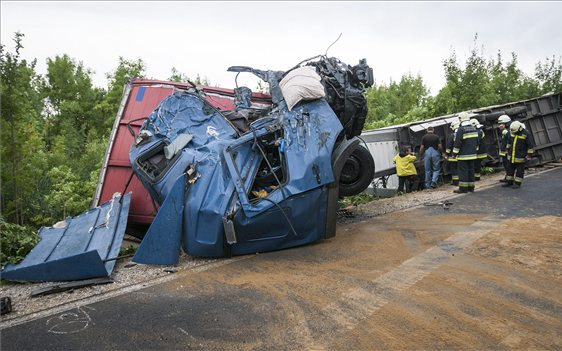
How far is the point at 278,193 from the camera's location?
14.4 ft

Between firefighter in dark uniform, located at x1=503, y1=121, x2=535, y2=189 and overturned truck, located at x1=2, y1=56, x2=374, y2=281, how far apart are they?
14.8 feet

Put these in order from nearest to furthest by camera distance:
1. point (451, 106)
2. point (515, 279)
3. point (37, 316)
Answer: point (37, 316) < point (515, 279) < point (451, 106)

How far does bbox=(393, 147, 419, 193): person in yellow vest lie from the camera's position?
9.56 meters

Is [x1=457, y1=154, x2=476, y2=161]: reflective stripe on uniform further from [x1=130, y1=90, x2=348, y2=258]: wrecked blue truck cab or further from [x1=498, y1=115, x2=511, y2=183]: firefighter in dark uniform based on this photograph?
[x1=130, y1=90, x2=348, y2=258]: wrecked blue truck cab

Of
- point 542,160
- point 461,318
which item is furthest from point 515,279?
point 542,160

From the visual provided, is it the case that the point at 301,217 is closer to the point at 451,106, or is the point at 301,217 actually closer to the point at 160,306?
the point at 160,306

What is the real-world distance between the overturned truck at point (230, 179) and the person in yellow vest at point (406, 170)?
→ 4.13m

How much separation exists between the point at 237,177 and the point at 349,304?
72.3 inches

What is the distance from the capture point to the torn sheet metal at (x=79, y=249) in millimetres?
3721

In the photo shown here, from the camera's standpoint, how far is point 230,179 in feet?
14.3

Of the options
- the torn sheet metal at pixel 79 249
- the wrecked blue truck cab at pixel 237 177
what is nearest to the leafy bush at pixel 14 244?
the torn sheet metal at pixel 79 249

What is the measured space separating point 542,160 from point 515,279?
9.72 meters

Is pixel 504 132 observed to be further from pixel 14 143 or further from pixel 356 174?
pixel 14 143

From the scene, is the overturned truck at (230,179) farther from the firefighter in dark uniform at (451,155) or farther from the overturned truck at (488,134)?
the overturned truck at (488,134)
